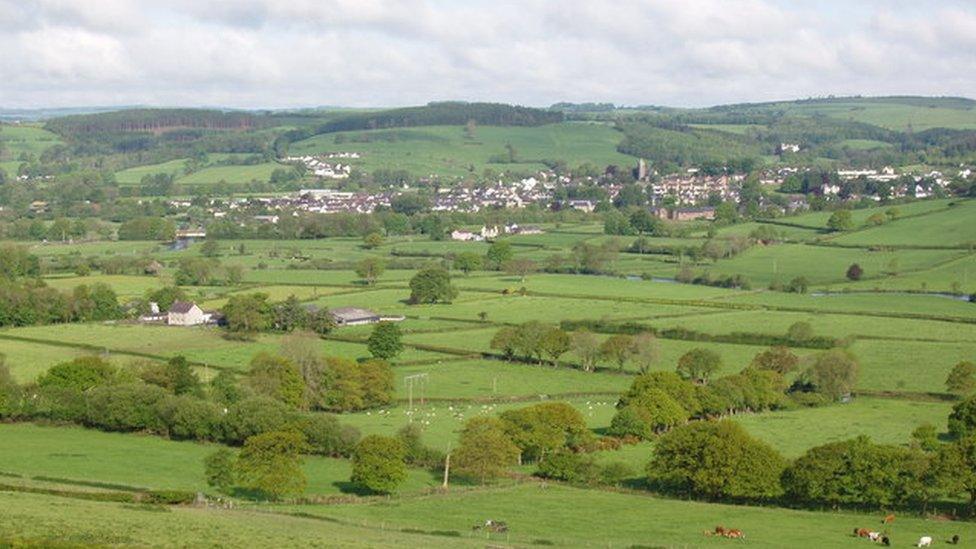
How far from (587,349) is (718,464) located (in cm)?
2404

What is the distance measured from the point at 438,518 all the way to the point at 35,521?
11.4 metres

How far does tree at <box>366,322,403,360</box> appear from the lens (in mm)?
68562

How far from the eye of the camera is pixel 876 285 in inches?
3770

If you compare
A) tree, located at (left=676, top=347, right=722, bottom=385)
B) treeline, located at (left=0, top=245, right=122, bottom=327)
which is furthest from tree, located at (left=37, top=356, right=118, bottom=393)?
tree, located at (left=676, top=347, right=722, bottom=385)

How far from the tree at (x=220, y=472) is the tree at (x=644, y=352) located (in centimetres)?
2645

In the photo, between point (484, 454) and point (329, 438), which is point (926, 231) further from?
point (484, 454)

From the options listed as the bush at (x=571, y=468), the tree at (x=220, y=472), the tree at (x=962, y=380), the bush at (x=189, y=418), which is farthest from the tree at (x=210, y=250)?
the bush at (x=571, y=468)

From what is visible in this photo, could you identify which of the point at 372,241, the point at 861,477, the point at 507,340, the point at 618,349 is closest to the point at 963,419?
the point at 861,477

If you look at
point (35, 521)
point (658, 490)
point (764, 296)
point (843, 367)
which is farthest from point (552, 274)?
point (35, 521)

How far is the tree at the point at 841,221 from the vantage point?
12812 cm

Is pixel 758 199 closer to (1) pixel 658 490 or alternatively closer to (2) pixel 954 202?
(2) pixel 954 202

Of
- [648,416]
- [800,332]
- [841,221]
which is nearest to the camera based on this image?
[648,416]

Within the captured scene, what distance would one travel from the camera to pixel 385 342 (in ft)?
225

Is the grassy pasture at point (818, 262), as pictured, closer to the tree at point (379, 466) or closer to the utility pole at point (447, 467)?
the utility pole at point (447, 467)
